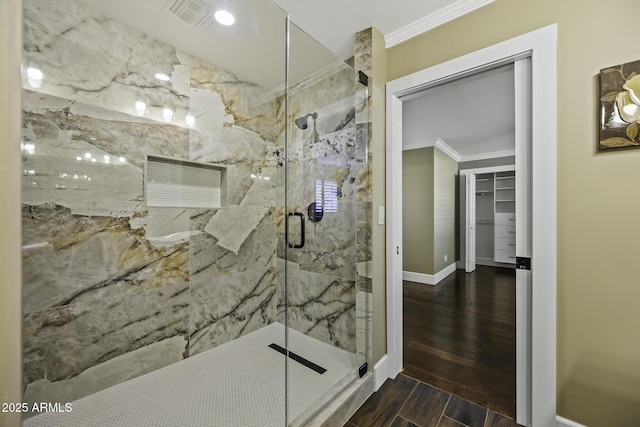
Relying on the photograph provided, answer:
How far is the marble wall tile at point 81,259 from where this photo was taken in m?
1.47

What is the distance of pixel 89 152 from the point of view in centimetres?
163

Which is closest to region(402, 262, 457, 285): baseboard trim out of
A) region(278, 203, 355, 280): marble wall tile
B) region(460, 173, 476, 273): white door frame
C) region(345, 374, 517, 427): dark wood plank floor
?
region(460, 173, 476, 273): white door frame

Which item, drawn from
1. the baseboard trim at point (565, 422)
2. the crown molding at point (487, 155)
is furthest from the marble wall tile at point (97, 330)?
the crown molding at point (487, 155)

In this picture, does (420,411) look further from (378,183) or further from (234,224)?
(234,224)

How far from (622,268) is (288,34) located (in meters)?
2.31

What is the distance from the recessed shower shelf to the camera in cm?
195

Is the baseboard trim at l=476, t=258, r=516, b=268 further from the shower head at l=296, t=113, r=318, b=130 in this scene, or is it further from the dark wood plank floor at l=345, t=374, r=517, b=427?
the shower head at l=296, t=113, r=318, b=130

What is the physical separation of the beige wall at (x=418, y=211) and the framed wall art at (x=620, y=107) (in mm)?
3235

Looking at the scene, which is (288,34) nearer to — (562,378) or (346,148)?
(346,148)

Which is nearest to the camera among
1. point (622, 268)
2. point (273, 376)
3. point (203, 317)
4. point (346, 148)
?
point (622, 268)

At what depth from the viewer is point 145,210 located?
1877 millimetres

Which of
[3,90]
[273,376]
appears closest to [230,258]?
[273,376]

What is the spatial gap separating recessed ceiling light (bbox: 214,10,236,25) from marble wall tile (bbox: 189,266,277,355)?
2.08 m

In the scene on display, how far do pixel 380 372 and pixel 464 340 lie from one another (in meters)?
1.15
